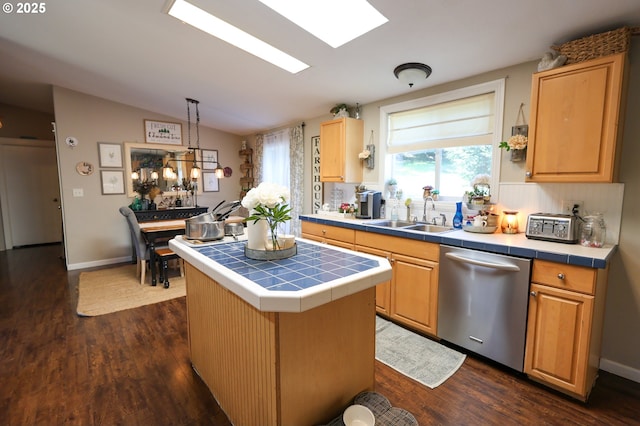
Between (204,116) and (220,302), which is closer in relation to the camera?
(220,302)

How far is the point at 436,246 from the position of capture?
2.28 meters

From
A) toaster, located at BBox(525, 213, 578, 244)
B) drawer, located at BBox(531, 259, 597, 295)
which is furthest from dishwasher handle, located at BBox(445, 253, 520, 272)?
toaster, located at BBox(525, 213, 578, 244)

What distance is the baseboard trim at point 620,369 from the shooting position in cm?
194

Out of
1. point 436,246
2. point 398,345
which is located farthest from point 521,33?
point 398,345

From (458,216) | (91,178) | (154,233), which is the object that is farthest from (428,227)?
(91,178)

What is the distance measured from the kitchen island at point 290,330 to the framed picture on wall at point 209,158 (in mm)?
4436

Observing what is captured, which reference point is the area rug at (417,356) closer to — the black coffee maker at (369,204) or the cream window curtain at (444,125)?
the black coffee maker at (369,204)

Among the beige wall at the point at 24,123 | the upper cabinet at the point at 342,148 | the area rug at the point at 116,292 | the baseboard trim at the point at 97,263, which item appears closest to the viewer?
the area rug at the point at 116,292

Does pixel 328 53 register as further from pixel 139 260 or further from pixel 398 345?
pixel 139 260

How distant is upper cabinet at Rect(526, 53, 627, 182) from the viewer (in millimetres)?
1717

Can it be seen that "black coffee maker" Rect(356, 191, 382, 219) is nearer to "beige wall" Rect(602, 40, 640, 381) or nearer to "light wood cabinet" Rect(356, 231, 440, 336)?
"light wood cabinet" Rect(356, 231, 440, 336)

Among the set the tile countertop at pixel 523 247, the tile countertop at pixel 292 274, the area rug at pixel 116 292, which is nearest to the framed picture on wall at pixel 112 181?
the area rug at pixel 116 292

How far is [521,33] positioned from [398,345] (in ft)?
7.80

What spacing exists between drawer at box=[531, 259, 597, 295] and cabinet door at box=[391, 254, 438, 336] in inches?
26.0
